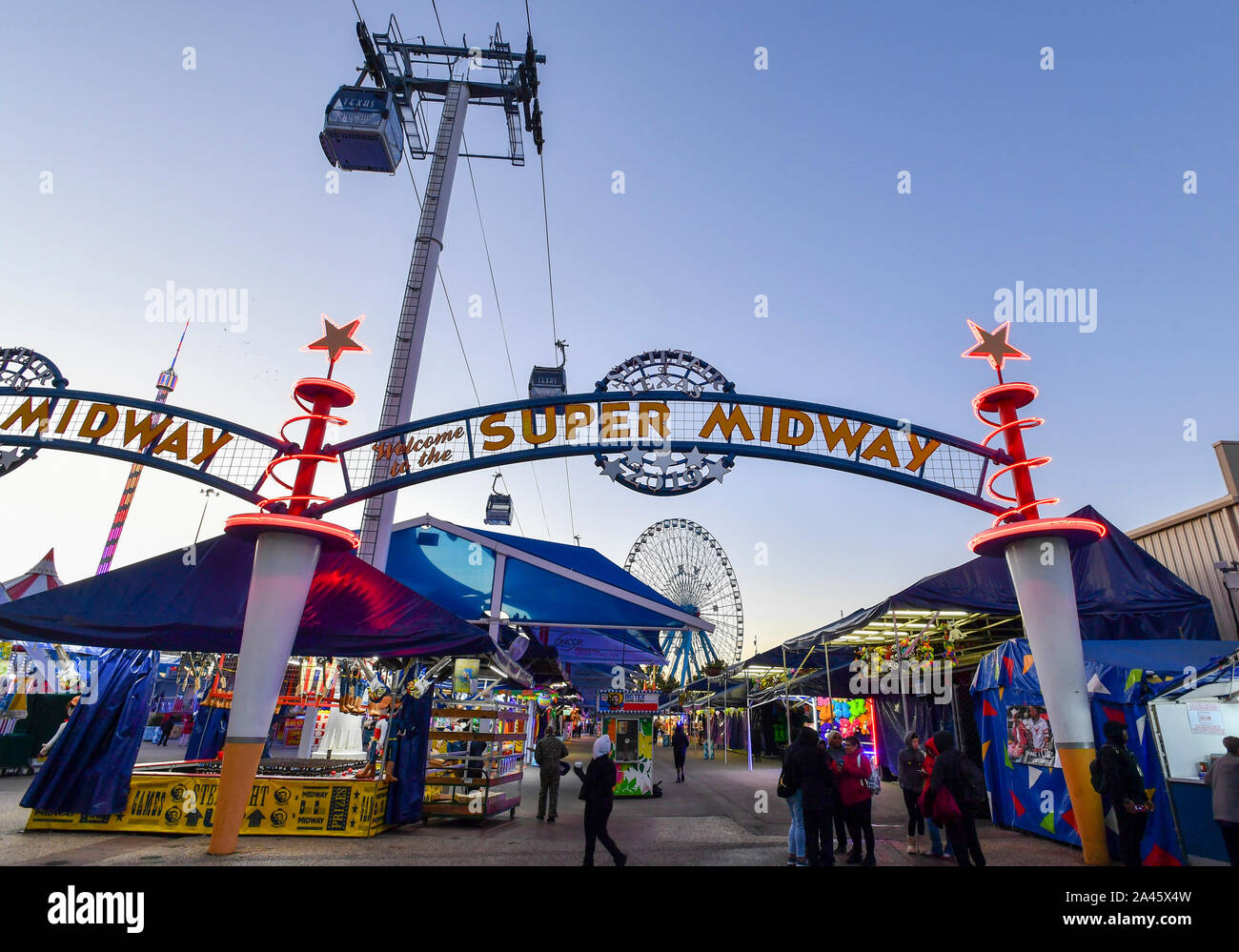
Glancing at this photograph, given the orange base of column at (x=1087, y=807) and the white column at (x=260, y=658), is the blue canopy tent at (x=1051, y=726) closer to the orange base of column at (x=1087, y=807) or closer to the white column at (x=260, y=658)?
the orange base of column at (x=1087, y=807)

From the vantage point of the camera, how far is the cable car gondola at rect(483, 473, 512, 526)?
25375mm

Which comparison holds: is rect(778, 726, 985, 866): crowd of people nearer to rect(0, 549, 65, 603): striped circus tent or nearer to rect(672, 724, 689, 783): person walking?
rect(672, 724, 689, 783): person walking

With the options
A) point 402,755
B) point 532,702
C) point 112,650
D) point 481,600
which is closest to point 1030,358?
point 402,755

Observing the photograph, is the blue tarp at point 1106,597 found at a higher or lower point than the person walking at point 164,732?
higher

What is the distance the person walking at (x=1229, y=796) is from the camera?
20.9ft

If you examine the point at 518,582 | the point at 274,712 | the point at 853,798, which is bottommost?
the point at 853,798

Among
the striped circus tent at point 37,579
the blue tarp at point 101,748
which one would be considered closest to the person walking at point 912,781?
the blue tarp at point 101,748

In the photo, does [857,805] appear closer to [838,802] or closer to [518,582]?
[838,802]

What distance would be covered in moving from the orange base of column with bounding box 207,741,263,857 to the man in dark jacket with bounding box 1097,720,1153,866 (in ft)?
33.3

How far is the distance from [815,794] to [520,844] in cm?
451

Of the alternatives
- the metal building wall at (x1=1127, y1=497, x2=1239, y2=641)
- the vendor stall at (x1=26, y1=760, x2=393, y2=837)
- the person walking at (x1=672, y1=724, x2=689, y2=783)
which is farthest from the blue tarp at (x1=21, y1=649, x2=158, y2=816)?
the metal building wall at (x1=1127, y1=497, x2=1239, y2=641)

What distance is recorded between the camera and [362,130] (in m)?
12.4

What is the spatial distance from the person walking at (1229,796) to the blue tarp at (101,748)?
45.8ft

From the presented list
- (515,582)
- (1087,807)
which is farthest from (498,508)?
(1087,807)
